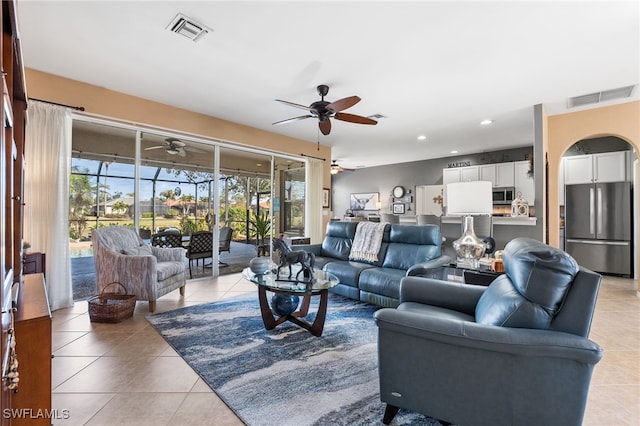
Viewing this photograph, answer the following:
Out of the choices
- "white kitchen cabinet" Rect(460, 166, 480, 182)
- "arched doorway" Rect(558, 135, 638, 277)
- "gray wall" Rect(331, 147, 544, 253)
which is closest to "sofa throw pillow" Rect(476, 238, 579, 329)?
"gray wall" Rect(331, 147, 544, 253)

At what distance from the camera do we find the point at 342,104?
3223 mm

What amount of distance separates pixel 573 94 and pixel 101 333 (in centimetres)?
592

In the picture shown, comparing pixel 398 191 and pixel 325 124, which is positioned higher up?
pixel 325 124

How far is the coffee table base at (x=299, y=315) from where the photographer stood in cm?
260

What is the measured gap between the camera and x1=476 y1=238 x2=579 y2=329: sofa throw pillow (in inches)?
49.9

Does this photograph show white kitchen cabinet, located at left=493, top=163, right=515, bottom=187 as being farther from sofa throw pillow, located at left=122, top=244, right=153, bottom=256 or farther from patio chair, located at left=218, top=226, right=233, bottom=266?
sofa throw pillow, located at left=122, top=244, right=153, bottom=256

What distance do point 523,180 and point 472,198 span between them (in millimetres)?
4778

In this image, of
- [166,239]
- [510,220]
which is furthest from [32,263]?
[510,220]

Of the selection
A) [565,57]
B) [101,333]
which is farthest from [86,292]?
[565,57]

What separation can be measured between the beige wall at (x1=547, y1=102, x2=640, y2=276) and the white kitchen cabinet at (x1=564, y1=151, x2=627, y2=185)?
1.26 meters

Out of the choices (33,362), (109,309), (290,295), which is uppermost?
(33,362)

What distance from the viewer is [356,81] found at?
11.3 ft

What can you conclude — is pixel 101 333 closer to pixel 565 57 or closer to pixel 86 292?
pixel 86 292

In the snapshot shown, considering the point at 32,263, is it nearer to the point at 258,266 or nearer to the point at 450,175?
the point at 258,266
